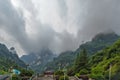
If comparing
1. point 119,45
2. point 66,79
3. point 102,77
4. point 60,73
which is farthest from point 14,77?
point 119,45

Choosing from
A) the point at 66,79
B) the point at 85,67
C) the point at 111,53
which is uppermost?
the point at 111,53

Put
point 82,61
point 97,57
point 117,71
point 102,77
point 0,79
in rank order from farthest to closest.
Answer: point 97,57, point 82,61, point 117,71, point 102,77, point 0,79

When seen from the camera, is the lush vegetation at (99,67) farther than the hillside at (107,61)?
No

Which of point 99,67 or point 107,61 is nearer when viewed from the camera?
point 99,67

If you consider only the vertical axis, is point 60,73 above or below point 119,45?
below

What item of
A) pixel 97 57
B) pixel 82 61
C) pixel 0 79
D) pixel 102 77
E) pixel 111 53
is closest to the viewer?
pixel 0 79

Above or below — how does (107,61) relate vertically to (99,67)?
above

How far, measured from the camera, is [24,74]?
8606 cm

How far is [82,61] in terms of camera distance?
107 metres

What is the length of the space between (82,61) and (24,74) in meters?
27.5

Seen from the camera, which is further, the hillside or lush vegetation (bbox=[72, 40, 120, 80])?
the hillside

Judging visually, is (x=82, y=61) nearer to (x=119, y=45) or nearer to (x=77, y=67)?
(x=77, y=67)

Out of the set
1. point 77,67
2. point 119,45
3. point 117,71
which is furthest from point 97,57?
point 117,71

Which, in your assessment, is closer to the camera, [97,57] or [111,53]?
[111,53]
